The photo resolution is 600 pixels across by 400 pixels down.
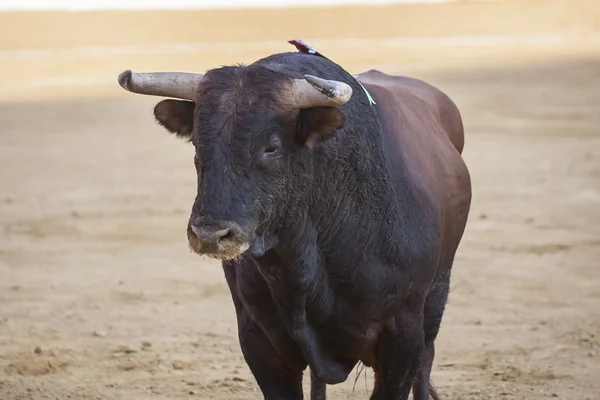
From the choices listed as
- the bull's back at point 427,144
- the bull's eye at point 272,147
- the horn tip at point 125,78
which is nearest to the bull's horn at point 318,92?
the bull's eye at point 272,147

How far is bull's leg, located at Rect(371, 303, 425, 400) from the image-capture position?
4348 millimetres

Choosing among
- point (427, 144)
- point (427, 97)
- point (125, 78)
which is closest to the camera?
point (125, 78)

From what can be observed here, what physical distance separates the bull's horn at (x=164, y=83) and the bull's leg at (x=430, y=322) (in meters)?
1.62

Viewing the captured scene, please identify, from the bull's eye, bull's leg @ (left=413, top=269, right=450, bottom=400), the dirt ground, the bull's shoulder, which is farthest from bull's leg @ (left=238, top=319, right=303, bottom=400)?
the bull's shoulder

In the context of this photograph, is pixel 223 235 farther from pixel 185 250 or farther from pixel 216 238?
pixel 185 250

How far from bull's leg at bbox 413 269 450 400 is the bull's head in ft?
4.64

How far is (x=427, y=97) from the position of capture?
19.1 ft

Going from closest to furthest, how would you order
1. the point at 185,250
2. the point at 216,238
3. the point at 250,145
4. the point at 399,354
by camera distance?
1. the point at 216,238
2. the point at 250,145
3. the point at 399,354
4. the point at 185,250

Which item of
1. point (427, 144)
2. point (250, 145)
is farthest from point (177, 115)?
point (427, 144)

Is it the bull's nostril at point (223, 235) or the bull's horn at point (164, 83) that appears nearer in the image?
the bull's nostril at point (223, 235)

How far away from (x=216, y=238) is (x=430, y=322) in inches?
74.3

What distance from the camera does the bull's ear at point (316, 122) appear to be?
3719mm

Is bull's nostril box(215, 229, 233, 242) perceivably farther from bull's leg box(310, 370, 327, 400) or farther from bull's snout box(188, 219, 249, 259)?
bull's leg box(310, 370, 327, 400)

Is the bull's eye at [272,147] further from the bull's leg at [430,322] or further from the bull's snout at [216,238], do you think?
the bull's leg at [430,322]
